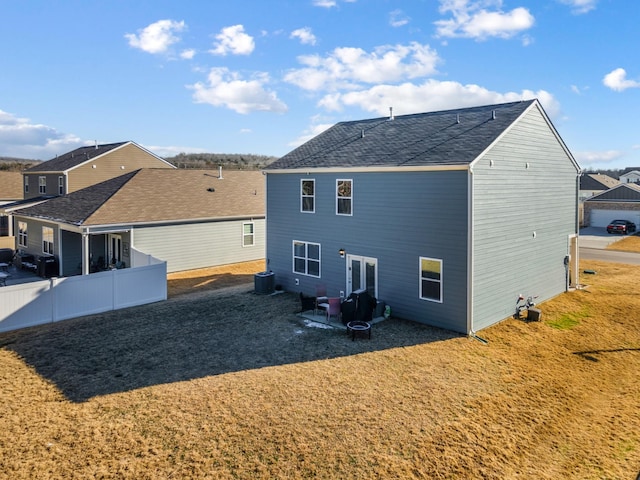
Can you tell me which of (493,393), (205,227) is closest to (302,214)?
Result: (205,227)

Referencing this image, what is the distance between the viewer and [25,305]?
1397 centimetres

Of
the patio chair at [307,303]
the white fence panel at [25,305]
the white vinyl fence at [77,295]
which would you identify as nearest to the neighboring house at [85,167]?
the white vinyl fence at [77,295]

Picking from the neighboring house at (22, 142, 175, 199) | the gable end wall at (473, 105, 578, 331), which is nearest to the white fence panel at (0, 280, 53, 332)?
the gable end wall at (473, 105, 578, 331)

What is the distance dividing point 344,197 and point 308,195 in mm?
1984

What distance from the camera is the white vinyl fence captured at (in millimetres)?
13797

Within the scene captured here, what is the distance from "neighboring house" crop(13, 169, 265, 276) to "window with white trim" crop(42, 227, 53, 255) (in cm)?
5

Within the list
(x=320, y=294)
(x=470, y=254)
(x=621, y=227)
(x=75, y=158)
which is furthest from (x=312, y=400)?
(x=621, y=227)

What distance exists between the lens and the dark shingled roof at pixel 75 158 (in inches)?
1272

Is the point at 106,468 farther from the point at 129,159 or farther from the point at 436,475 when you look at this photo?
the point at 129,159

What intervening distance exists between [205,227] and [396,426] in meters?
18.1

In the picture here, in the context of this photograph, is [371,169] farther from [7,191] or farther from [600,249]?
[7,191]

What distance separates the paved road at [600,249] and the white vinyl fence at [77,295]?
85.5ft

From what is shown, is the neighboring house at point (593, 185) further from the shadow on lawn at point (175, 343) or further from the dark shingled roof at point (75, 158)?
the shadow on lawn at point (175, 343)

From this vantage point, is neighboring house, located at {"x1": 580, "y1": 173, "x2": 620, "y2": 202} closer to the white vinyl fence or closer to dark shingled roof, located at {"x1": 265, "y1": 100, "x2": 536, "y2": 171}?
dark shingled roof, located at {"x1": 265, "y1": 100, "x2": 536, "y2": 171}
